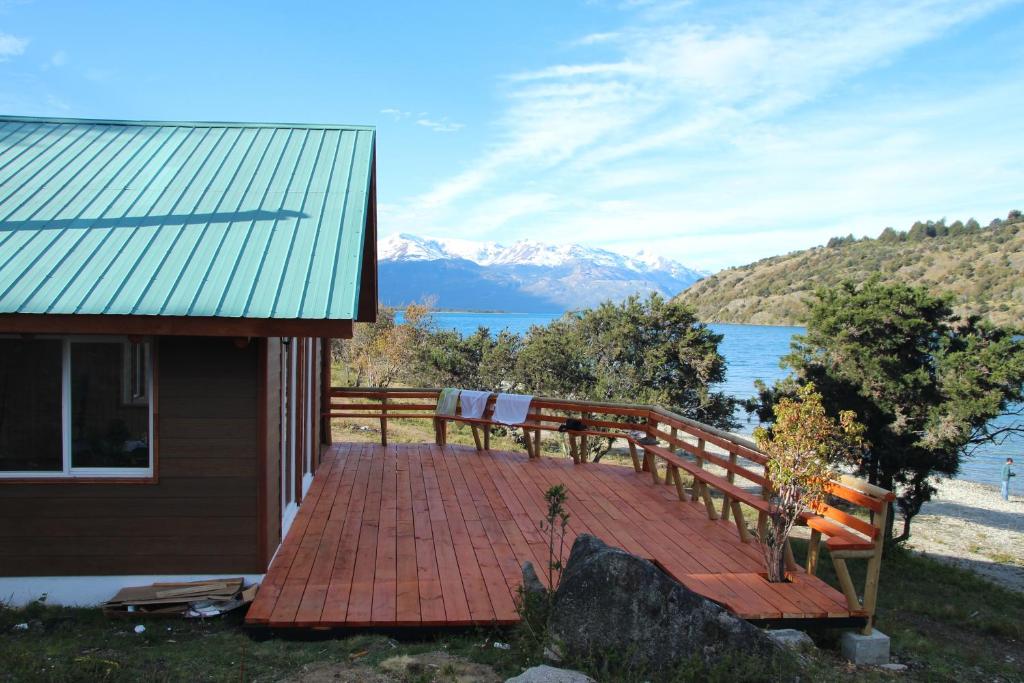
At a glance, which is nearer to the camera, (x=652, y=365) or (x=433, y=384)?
(x=652, y=365)

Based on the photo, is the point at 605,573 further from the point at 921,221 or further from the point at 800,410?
the point at 921,221

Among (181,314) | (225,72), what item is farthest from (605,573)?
(225,72)

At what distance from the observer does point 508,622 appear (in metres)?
4.48

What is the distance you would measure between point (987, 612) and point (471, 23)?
14.9 meters

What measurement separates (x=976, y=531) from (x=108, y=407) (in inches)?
696

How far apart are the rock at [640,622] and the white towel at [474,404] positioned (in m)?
6.20

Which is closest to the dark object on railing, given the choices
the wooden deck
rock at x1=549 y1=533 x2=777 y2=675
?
the wooden deck

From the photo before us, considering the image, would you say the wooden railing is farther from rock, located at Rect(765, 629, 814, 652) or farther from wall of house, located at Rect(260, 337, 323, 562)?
wall of house, located at Rect(260, 337, 323, 562)

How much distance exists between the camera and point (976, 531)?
15.8 meters

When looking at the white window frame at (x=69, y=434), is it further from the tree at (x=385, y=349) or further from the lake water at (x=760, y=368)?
the tree at (x=385, y=349)

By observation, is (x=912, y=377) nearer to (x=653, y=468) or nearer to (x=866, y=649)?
(x=653, y=468)

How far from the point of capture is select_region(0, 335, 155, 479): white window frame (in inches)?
193

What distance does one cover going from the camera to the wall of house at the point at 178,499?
4988 mm

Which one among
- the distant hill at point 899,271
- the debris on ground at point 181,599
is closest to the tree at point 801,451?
the debris on ground at point 181,599
